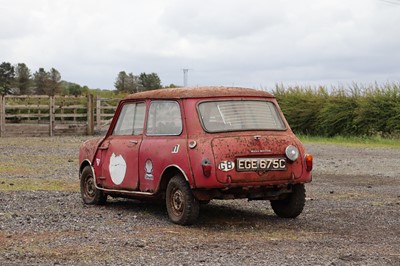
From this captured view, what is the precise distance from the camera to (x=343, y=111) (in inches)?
1454

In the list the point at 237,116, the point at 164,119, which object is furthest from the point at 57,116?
the point at 237,116

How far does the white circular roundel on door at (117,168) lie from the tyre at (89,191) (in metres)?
0.62

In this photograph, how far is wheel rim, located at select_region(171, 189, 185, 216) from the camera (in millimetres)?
9500

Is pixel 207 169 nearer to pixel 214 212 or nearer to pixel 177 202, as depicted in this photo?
pixel 177 202

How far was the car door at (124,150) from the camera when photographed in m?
10.5

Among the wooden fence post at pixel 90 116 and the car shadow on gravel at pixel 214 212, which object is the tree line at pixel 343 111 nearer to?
the wooden fence post at pixel 90 116

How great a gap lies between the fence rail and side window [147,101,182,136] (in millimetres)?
28589

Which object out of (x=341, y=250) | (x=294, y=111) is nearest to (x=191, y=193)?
(x=341, y=250)

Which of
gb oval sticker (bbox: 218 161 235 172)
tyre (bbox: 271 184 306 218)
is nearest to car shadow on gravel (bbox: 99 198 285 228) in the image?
tyre (bbox: 271 184 306 218)

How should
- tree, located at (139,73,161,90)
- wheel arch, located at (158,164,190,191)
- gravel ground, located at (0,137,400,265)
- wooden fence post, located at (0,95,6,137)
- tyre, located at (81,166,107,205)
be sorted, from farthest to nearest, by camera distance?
tree, located at (139,73,161,90), wooden fence post, located at (0,95,6,137), tyre, located at (81,166,107,205), wheel arch, located at (158,164,190,191), gravel ground, located at (0,137,400,265)

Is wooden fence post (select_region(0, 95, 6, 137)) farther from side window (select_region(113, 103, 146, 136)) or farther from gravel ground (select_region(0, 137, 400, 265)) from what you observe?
side window (select_region(113, 103, 146, 136))

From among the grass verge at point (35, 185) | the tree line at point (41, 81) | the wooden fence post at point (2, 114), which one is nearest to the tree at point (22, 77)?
the tree line at point (41, 81)

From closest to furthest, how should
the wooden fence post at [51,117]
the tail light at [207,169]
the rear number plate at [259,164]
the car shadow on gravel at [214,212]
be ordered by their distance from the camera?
the tail light at [207,169] < the rear number plate at [259,164] < the car shadow on gravel at [214,212] < the wooden fence post at [51,117]

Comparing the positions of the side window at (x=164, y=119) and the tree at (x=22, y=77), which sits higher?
the tree at (x=22, y=77)
